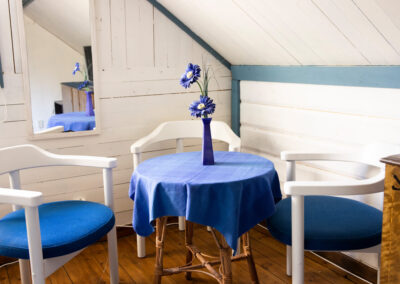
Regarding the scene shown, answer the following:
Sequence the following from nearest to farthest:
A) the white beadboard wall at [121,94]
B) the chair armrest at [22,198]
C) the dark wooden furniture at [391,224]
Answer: the dark wooden furniture at [391,224]
the chair armrest at [22,198]
the white beadboard wall at [121,94]

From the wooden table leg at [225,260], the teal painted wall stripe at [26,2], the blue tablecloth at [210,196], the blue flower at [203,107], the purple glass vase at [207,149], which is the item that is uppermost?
the teal painted wall stripe at [26,2]

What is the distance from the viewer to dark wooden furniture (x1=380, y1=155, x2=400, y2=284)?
4.58 feet

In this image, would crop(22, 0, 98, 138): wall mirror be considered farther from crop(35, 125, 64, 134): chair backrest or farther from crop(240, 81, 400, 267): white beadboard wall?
crop(240, 81, 400, 267): white beadboard wall

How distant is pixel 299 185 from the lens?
170 centimetres

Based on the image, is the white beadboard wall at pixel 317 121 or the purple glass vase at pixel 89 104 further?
the purple glass vase at pixel 89 104

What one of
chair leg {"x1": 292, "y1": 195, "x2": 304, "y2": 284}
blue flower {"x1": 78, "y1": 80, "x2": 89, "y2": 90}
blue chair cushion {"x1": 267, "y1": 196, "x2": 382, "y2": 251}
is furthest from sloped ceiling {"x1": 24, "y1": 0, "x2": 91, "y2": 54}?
chair leg {"x1": 292, "y1": 195, "x2": 304, "y2": 284}

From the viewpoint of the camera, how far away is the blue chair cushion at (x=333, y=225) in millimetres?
1739

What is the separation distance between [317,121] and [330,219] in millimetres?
764

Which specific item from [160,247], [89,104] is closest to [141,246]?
[160,247]

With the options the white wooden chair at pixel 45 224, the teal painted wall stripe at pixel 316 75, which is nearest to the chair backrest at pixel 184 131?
the teal painted wall stripe at pixel 316 75

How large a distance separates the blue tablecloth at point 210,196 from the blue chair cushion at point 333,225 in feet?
0.36

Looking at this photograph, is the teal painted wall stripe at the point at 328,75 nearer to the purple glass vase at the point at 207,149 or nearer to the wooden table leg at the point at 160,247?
the purple glass vase at the point at 207,149

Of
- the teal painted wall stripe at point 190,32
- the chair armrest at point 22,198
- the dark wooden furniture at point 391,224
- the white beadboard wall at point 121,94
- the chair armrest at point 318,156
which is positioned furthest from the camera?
the teal painted wall stripe at point 190,32

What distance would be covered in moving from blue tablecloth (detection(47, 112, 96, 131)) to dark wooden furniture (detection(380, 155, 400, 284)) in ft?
6.10
